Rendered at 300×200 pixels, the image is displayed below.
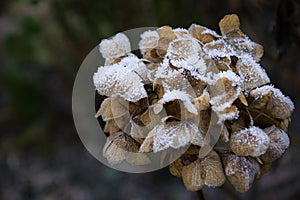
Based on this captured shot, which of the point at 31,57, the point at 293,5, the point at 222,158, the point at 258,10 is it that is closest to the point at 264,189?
the point at 258,10

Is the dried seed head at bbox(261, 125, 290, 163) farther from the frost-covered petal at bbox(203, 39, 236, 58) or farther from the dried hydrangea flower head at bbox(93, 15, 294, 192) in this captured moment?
the frost-covered petal at bbox(203, 39, 236, 58)

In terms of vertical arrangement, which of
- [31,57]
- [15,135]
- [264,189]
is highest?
[31,57]

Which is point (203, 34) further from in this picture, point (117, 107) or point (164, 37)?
point (117, 107)

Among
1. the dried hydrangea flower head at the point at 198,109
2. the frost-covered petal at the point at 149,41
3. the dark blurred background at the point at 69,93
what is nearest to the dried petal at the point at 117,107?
the dried hydrangea flower head at the point at 198,109

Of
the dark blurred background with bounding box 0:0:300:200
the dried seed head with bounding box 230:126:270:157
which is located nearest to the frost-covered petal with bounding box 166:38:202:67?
the dried seed head with bounding box 230:126:270:157

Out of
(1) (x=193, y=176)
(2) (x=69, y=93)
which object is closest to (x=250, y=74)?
(1) (x=193, y=176)

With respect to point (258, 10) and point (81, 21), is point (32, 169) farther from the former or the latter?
point (258, 10)

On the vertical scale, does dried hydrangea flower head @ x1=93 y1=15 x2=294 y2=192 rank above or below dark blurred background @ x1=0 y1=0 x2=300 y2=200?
above

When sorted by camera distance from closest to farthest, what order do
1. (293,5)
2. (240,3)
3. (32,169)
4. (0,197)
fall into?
1. (293,5)
2. (240,3)
3. (0,197)
4. (32,169)
